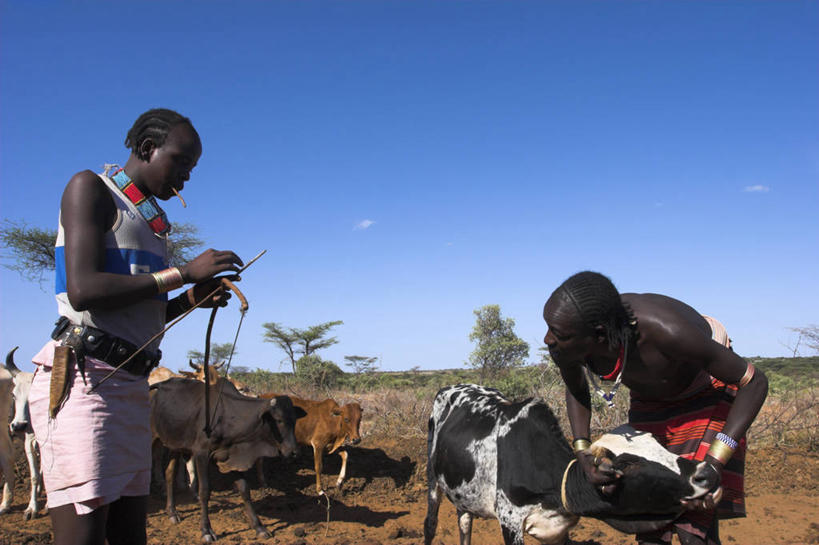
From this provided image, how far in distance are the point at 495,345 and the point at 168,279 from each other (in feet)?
51.2

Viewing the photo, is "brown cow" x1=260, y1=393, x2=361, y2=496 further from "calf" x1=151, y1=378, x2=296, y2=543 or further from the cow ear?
the cow ear

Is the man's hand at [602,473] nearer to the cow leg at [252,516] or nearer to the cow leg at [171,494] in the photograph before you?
the cow leg at [252,516]

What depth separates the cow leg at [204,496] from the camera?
652 centimetres

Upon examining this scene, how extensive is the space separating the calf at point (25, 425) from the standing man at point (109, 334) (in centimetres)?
578

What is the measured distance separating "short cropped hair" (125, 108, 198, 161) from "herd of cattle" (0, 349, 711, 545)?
4.95ft

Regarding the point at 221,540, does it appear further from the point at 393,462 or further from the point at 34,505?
the point at 393,462

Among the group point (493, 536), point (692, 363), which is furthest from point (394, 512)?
point (692, 363)

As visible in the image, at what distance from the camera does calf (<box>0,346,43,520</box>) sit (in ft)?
23.8

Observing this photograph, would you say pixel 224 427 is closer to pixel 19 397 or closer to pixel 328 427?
pixel 328 427

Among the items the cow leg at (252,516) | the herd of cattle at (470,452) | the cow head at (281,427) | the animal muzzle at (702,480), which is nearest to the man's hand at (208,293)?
the herd of cattle at (470,452)

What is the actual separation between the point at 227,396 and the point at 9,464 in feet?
9.75

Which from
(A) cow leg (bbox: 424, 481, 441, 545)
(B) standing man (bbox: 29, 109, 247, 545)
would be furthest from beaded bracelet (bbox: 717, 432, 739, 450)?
(A) cow leg (bbox: 424, 481, 441, 545)

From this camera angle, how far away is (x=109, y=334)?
2.21 meters

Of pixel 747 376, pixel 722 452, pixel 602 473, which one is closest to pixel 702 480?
pixel 722 452
